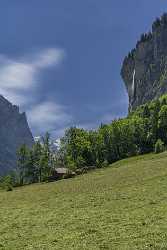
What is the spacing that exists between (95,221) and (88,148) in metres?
142

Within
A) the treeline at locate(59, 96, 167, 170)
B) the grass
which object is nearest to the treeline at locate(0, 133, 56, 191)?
the treeline at locate(59, 96, 167, 170)

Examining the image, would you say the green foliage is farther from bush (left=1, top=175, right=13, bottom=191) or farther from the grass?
the grass

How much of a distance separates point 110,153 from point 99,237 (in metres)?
154

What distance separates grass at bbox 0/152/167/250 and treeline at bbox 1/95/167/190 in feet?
361

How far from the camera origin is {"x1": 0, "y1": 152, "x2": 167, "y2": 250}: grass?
3250 cm

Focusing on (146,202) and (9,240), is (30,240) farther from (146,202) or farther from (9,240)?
(146,202)

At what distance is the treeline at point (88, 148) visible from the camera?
568 feet

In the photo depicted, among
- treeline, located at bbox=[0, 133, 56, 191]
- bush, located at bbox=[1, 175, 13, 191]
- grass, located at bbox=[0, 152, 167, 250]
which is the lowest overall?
grass, located at bbox=[0, 152, 167, 250]

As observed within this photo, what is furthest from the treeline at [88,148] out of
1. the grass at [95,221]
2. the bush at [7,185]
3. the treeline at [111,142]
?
the grass at [95,221]

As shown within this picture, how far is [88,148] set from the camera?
601 ft

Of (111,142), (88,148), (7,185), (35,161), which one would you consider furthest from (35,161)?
(7,185)

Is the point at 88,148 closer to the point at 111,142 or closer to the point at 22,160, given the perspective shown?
the point at 111,142

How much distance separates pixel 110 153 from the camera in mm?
188250

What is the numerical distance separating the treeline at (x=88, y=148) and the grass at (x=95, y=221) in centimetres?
11007
